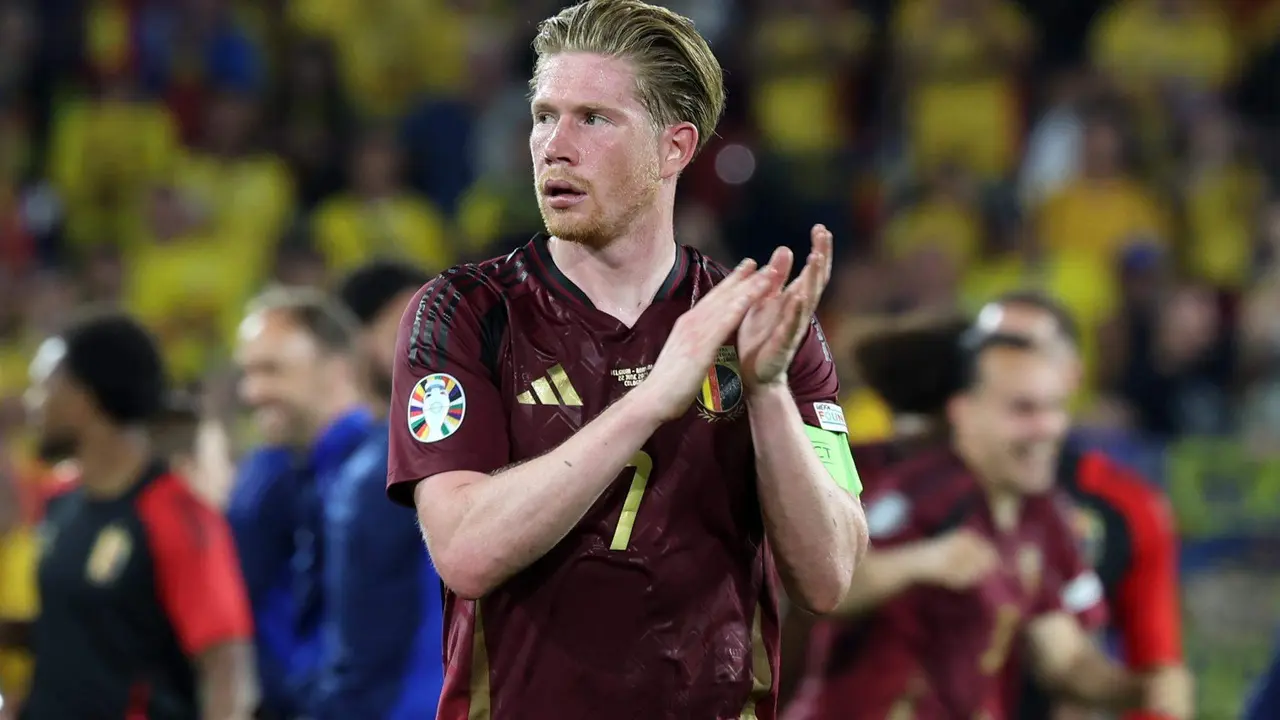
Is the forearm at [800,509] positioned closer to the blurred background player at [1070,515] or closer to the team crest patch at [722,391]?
the team crest patch at [722,391]

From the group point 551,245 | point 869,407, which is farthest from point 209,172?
point 551,245

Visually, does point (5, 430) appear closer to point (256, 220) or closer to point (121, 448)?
point (121, 448)

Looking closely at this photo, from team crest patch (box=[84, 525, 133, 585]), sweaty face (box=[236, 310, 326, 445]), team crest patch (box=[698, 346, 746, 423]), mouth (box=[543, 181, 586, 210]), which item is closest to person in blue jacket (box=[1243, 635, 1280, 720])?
team crest patch (box=[698, 346, 746, 423])

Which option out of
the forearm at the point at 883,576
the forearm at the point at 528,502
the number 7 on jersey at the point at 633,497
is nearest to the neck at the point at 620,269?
the number 7 on jersey at the point at 633,497

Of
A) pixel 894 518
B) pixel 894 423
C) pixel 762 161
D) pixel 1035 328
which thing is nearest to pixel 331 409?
pixel 894 423

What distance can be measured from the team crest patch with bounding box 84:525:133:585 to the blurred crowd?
4.80 meters

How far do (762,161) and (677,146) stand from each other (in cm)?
937

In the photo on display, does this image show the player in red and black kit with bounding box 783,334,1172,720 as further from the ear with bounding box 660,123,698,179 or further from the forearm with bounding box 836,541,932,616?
the ear with bounding box 660,123,698,179

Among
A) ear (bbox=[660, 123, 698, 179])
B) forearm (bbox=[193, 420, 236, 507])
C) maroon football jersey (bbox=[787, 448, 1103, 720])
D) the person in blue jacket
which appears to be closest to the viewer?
ear (bbox=[660, 123, 698, 179])

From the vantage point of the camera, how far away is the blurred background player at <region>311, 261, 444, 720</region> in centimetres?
539

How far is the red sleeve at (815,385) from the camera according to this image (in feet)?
11.5

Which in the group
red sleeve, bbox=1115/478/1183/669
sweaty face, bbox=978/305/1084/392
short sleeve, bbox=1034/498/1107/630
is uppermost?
sweaty face, bbox=978/305/1084/392

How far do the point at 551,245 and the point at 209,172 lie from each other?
10.4 meters

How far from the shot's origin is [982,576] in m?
5.68
